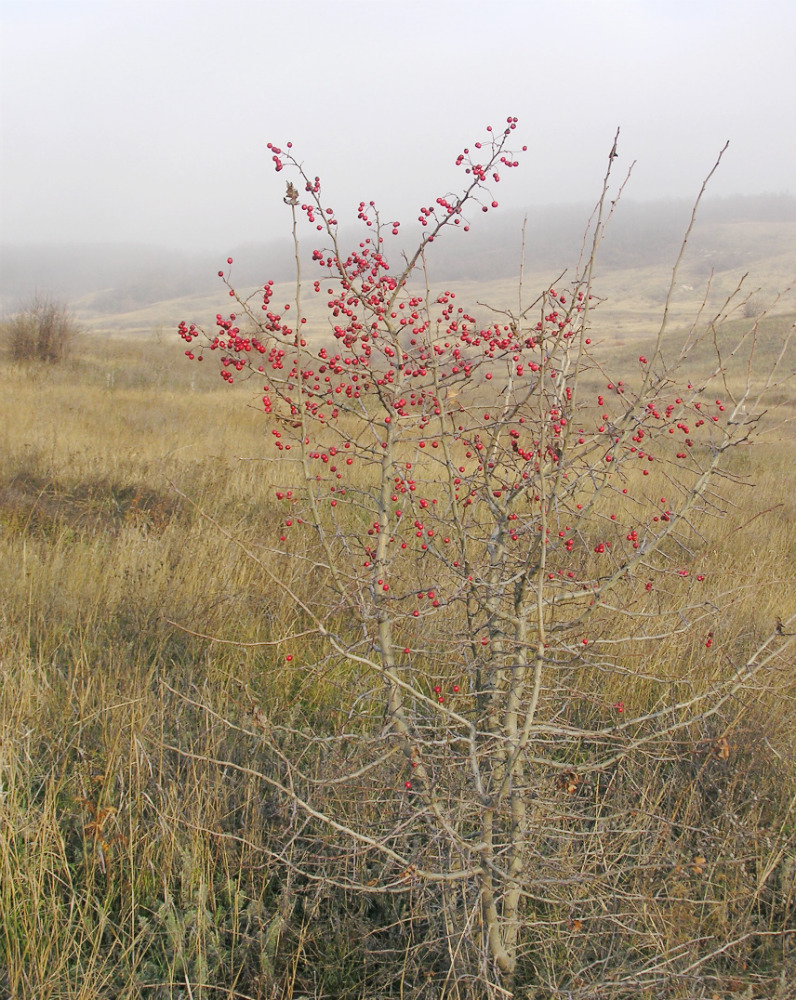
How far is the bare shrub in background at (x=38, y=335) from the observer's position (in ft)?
47.5

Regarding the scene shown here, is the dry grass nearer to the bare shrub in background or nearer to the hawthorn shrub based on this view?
the hawthorn shrub

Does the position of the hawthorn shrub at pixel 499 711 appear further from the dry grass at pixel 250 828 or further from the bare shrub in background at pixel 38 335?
the bare shrub in background at pixel 38 335

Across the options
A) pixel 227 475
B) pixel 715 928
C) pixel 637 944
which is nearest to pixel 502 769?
pixel 637 944

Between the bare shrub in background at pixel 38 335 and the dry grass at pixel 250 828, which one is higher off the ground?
the bare shrub in background at pixel 38 335

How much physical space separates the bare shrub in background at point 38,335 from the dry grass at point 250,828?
12622 millimetres

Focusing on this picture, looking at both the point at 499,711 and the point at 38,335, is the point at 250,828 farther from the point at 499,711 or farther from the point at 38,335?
the point at 38,335

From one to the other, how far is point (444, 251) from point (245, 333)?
16167 centimetres

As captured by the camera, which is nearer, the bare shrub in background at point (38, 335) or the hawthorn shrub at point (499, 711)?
the hawthorn shrub at point (499, 711)

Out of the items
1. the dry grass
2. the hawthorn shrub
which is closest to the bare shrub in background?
the dry grass

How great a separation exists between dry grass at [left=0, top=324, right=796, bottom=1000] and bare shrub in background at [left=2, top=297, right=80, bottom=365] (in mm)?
12622

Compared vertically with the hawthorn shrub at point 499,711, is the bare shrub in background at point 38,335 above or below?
above

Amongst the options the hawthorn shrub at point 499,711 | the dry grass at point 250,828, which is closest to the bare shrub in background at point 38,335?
the dry grass at point 250,828

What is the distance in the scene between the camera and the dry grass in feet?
5.65

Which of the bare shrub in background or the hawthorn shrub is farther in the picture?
the bare shrub in background
